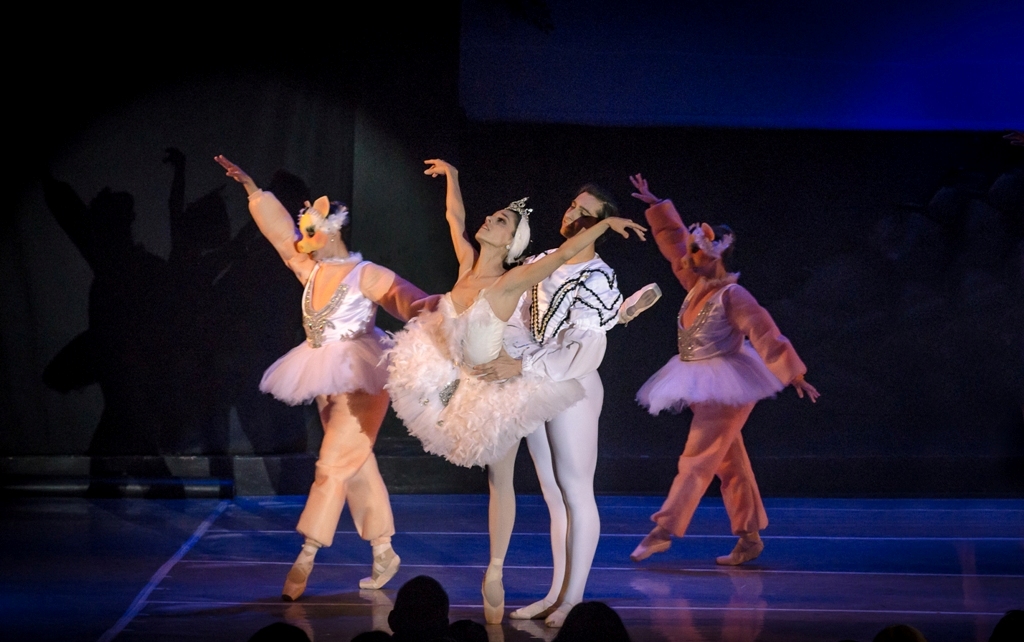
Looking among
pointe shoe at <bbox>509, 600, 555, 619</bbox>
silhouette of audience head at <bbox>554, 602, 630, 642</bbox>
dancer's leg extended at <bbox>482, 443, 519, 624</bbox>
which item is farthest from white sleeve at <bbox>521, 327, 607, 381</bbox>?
silhouette of audience head at <bbox>554, 602, 630, 642</bbox>

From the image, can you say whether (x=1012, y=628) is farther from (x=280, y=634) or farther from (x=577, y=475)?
(x=577, y=475)

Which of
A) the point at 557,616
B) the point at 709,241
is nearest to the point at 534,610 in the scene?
the point at 557,616

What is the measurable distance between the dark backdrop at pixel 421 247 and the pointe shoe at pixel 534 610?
3196mm

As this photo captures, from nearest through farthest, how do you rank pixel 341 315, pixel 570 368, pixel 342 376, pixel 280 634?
1. pixel 280 634
2. pixel 570 368
3. pixel 342 376
4. pixel 341 315

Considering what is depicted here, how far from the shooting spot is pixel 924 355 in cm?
706

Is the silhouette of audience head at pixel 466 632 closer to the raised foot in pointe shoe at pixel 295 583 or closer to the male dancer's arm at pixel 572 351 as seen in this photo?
the male dancer's arm at pixel 572 351

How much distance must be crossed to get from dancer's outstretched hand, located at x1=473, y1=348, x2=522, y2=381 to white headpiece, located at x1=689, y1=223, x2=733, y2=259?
1.66 meters

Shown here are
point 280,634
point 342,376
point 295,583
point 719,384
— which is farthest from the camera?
point 719,384

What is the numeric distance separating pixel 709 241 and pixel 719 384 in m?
0.68

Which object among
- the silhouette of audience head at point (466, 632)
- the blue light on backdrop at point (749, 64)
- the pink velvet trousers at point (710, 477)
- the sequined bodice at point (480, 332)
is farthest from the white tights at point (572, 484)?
the blue light on backdrop at point (749, 64)

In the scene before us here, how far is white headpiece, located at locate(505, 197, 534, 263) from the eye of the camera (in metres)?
3.88

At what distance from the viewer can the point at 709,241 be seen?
5117 millimetres

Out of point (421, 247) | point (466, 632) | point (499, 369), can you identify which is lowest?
point (466, 632)

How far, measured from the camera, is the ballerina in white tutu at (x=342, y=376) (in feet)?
14.6
